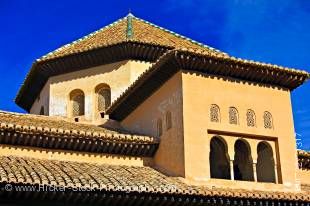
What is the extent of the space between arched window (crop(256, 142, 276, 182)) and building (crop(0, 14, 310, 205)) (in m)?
0.03

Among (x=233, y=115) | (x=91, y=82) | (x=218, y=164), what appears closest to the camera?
(x=233, y=115)

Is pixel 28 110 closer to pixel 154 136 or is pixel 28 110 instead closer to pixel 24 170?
pixel 154 136

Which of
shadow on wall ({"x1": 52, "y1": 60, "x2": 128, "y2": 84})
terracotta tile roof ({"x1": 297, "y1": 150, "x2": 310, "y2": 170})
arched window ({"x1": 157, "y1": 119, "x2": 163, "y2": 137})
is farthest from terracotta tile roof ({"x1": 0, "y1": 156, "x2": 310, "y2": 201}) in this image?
shadow on wall ({"x1": 52, "y1": 60, "x2": 128, "y2": 84})

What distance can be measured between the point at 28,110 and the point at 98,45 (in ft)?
15.6

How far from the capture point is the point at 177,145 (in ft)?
39.6

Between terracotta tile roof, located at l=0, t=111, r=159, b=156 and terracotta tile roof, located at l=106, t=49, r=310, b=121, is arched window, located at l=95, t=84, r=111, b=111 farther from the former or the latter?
terracotta tile roof, located at l=0, t=111, r=159, b=156

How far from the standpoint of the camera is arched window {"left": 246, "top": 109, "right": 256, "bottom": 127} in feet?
42.0

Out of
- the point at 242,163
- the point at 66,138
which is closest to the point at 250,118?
the point at 242,163

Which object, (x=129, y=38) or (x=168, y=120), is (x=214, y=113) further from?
(x=129, y=38)

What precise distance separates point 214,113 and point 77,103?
6039 mm

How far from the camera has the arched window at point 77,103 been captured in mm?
17016

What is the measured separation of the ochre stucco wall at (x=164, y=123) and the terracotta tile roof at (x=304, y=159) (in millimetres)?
4252

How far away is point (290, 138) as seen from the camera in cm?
1313

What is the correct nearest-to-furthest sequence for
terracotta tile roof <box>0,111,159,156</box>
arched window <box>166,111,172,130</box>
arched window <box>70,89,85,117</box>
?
terracotta tile roof <box>0,111,159,156</box> < arched window <box>166,111,172,130</box> < arched window <box>70,89,85,117</box>
